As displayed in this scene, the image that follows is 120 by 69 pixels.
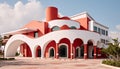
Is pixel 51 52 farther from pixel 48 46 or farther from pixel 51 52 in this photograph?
pixel 48 46

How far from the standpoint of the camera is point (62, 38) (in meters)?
41.4

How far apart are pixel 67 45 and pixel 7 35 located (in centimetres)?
2635

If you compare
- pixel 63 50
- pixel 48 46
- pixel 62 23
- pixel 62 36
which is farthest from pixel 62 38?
pixel 48 46

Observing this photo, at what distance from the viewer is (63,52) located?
44.3 m

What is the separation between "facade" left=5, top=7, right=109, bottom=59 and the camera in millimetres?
40438

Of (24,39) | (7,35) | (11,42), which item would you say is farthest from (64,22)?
(7,35)

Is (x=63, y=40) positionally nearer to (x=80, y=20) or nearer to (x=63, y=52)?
(x=63, y=52)

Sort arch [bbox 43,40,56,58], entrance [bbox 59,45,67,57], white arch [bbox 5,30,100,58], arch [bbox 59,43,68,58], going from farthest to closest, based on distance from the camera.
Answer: arch [bbox 43,40,56,58] < entrance [bbox 59,45,67,57] < arch [bbox 59,43,68,58] < white arch [bbox 5,30,100,58]

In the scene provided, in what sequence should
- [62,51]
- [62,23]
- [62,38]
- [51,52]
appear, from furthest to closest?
1. [51,52]
2. [62,23]
3. [62,51]
4. [62,38]

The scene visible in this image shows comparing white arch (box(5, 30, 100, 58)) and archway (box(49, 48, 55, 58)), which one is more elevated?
white arch (box(5, 30, 100, 58))

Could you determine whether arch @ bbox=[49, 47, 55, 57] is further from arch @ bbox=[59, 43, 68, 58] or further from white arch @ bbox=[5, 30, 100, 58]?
white arch @ bbox=[5, 30, 100, 58]

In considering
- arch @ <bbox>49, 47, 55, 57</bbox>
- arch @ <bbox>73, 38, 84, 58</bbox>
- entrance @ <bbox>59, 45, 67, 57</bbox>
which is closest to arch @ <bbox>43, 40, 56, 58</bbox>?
arch @ <bbox>49, 47, 55, 57</bbox>

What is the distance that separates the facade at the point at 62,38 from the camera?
40438mm

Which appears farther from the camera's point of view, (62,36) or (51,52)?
(51,52)
